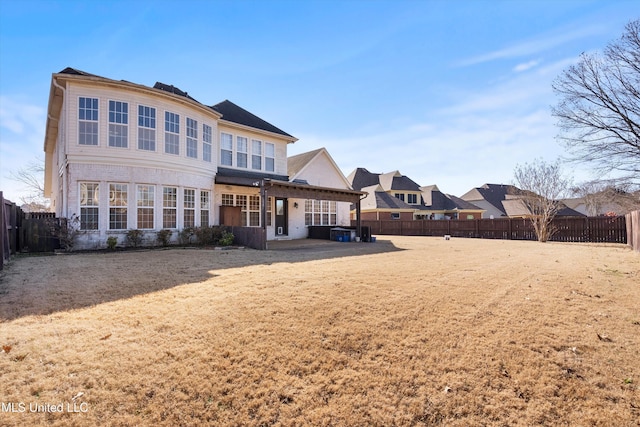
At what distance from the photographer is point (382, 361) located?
3.73 metres

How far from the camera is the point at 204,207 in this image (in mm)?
15430

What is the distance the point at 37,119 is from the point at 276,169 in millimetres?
19802

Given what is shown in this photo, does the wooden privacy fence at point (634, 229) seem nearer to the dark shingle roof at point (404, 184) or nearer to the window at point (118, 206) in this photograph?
the window at point (118, 206)

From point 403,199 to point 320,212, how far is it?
883 inches

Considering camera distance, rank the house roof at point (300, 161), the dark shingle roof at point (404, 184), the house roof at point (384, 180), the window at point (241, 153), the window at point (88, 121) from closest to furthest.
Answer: the window at point (88, 121)
the window at point (241, 153)
the house roof at point (300, 161)
the dark shingle roof at point (404, 184)
the house roof at point (384, 180)

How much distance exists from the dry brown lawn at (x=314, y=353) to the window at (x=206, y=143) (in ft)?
32.2

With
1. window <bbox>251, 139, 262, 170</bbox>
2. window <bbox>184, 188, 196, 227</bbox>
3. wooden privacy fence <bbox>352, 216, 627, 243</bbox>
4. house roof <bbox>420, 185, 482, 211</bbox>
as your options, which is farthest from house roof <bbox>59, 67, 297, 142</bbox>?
house roof <bbox>420, 185, 482, 211</bbox>

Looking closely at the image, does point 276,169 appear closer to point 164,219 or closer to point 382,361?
point 164,219

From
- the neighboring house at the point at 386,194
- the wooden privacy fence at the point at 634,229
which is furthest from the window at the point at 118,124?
the neighboring house at the point at 386,194

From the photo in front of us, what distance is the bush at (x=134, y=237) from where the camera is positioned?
1258cm

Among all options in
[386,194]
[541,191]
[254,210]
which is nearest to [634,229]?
[541,191]

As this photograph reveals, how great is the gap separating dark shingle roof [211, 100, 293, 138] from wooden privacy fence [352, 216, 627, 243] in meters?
9.19

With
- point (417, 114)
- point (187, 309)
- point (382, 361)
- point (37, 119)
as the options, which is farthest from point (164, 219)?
point (37, 119)

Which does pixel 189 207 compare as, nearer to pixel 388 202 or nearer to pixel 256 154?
pixel 256 154
